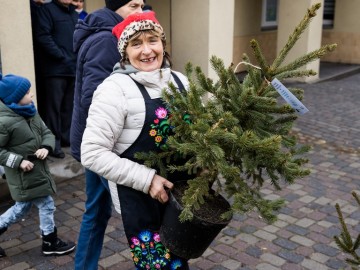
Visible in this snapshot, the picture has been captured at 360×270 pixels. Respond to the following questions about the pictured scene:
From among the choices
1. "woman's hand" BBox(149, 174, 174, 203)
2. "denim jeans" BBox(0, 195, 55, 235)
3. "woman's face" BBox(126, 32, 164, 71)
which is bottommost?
"denim jeans" BBox(0, 195, 55, 235)

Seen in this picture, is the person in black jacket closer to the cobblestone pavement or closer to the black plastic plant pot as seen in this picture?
the cobblestone pavement

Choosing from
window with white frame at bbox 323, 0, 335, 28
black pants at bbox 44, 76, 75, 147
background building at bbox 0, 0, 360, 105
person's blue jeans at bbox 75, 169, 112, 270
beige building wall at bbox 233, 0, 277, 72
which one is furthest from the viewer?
window with white frame at bbox 323, 0, 335, 28

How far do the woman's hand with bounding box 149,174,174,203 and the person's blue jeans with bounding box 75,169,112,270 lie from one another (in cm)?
70

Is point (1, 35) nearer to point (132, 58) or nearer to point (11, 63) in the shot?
point (11, 63)

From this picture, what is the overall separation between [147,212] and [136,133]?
1.37 ft

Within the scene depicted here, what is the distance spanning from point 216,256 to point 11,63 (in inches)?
120

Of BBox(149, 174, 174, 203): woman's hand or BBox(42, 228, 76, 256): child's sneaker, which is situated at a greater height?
BBox(149, 174, 174, 203): woman's hand

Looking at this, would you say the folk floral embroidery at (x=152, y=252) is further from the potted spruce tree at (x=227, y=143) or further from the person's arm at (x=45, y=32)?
the person's arm at (x=45, y=32)

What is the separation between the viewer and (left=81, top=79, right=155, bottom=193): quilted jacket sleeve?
2.36 m

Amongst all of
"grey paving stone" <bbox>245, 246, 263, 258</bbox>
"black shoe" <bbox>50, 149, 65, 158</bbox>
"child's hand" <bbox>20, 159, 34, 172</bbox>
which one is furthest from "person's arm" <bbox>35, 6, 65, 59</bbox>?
"grey paving stone" <bbox>245, 246, 263, 258</bbox>

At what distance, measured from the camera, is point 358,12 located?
1470 cm

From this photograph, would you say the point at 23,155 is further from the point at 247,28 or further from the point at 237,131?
the point at 247,28

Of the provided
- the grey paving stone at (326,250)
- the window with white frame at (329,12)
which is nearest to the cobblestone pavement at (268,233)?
the grey paving stone at (326,250)

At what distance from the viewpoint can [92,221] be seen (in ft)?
10.3
